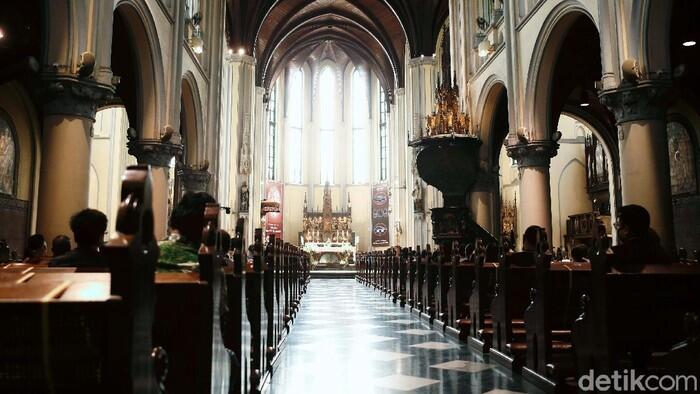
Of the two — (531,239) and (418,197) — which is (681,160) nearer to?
(418,197)

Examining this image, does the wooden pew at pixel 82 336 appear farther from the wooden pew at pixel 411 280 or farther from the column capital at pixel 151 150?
the column capital at pixel 151 150

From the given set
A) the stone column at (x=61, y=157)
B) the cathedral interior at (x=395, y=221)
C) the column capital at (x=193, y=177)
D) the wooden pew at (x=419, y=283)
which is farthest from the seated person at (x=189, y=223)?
the column capital at (x=193, y=177)

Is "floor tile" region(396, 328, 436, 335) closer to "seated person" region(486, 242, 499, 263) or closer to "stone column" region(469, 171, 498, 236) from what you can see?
"seated person" region(486, 242, 499, 263)

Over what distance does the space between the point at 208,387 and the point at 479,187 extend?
485 inches

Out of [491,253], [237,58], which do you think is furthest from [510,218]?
[491,253]

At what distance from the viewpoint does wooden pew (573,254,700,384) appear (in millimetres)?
2510

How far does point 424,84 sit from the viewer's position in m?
20.9

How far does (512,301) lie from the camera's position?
14.9ft

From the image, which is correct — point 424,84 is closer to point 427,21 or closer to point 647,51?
point 427,21

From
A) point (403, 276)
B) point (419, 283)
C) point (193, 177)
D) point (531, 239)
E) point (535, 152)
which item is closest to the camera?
point (531, 239)

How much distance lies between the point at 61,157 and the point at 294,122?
2924 cm

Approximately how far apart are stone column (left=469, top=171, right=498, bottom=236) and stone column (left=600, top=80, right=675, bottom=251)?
6.20m

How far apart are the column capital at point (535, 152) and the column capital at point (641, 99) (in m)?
3.08

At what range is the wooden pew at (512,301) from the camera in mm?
4410
